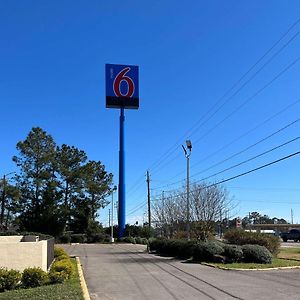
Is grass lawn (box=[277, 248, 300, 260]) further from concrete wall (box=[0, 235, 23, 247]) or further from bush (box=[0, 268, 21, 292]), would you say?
bush (box=[0, 268, 21, 292])

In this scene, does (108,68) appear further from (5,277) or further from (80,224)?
(5,277)

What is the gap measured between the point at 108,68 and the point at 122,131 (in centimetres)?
883

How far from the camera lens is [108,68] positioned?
6975cm

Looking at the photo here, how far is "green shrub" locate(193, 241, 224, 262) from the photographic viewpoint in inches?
1092

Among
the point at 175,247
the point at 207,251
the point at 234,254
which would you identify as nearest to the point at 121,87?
the point at 175,247

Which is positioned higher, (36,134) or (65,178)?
(36,134)

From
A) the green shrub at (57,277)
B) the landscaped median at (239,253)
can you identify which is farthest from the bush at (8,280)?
the landscaped median at (239,253)

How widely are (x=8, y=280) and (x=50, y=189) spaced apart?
58482mm

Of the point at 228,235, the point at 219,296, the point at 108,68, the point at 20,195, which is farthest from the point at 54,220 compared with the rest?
the point at 219,296

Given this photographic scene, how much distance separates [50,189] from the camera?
74500mm

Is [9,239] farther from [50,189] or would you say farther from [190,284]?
[50,189]

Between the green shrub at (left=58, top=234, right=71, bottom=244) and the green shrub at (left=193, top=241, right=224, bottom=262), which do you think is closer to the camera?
the green shrub at (left=193, top=241, right=224, bottom=262)

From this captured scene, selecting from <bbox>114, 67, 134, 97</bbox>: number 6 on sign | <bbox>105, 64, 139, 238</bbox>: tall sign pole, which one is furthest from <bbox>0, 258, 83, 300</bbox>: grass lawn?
<bbox>114, 67, 134, 97</bbox>: number 6 on sign

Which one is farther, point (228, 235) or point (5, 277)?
point (228, 235)
